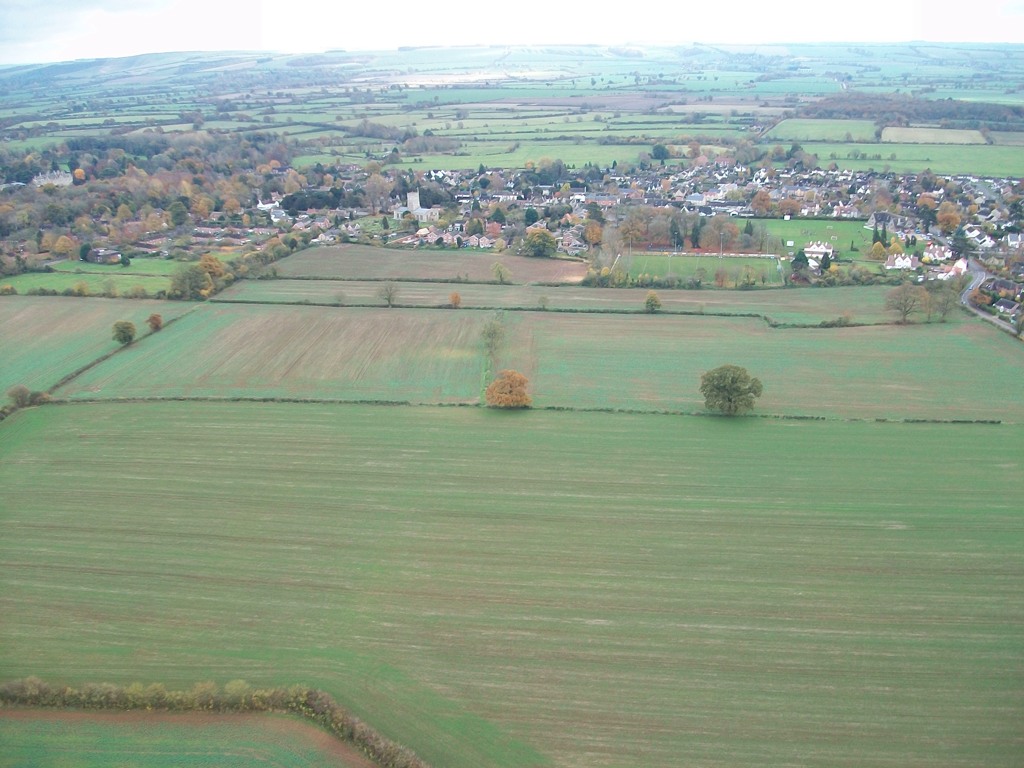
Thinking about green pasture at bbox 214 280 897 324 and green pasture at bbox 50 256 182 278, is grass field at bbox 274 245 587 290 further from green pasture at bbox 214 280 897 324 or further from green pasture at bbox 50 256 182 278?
green pasture at bbox 50 256 182 278

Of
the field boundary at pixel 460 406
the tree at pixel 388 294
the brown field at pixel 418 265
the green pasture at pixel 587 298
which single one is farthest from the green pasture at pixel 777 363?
the brown field at pixel 418 265

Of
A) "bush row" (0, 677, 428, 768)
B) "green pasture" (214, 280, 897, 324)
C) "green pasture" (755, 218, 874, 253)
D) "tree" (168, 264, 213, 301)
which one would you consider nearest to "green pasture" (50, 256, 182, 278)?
"tree" (168, 264, 213, 301)

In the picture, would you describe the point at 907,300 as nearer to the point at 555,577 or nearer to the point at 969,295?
the point at 969,295

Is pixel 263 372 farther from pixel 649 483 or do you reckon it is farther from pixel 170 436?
pixel 649 483

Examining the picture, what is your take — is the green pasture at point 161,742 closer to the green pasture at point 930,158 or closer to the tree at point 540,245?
the tree at point 540,245

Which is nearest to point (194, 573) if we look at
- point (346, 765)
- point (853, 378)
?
point (346, 765)

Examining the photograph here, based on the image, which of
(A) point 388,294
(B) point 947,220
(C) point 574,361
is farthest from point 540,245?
(B) point 947,220

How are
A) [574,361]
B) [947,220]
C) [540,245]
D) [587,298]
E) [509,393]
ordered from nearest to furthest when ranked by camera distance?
[509,393]
[574,361]
[587,298]
[540,245]
[947,220]

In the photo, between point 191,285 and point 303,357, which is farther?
point 191,285
